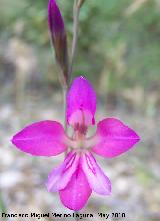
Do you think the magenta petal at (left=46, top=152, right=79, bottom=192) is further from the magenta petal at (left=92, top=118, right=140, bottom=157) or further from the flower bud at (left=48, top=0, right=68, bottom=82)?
the flower bud at (left=48, top=0, right=68, bottom=82)

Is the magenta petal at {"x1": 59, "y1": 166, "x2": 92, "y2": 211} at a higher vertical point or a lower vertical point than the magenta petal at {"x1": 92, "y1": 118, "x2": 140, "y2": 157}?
lower

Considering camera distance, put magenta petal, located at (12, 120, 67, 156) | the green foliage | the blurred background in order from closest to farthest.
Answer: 1. magenta petal, located at (12, 120, 67, 156)
2. the blurred background
3. the green foliage

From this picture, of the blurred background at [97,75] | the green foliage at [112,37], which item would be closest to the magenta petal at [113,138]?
the blurred background at [97,75]

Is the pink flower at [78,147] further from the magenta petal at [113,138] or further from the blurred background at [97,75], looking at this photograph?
the blurred background at [97,75]

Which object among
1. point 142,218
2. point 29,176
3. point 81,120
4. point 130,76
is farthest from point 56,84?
point 81,120

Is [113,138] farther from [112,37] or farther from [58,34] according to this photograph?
[112,37]

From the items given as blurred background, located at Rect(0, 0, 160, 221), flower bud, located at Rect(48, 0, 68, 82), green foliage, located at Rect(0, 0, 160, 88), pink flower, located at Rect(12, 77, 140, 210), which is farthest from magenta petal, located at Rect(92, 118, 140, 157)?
green foliage, located at Rect(0, 0, 160, 88)

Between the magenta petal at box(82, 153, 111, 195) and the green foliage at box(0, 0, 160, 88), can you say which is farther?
the green foliage at box(0, 0, 160, 88)

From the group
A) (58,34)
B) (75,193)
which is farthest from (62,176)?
(58,34)
